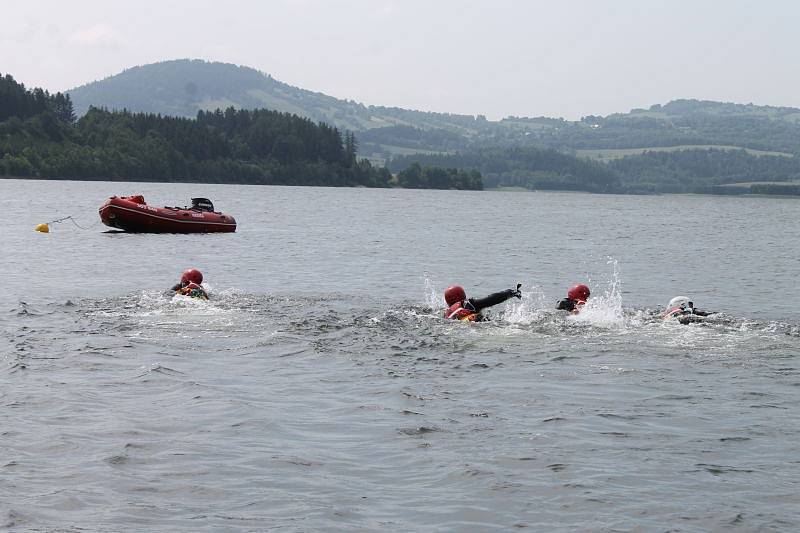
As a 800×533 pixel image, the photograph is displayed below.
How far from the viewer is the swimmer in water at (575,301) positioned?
1019 inches

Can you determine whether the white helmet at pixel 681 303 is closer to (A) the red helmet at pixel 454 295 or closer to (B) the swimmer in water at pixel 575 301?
(B) the swimmer in water at pixel 575 301

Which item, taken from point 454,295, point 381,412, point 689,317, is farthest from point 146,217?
point 381,412

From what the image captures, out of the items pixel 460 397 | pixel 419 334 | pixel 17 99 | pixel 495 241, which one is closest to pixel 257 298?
pixel 419 334

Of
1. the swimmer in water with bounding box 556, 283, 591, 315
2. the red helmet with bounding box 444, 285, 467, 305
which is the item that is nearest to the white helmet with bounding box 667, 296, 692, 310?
the swimmer in water with bounding box 556, 283, 591, 315

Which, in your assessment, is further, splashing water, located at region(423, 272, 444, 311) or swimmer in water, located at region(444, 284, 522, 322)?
splashing water, located at region(423, 272, 444, 311)

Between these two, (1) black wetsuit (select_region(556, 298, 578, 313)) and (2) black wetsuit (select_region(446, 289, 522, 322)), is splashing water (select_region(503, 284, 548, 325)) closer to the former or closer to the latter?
(1) black wetsuit (select_region(556, 298, 578, 313))

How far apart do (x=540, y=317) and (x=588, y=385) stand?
7.58 m

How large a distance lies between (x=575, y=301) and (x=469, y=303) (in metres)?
3.34

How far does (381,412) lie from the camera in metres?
15.9

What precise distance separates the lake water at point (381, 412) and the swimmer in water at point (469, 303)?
1.53 feet

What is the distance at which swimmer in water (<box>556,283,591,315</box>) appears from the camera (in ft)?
84.9

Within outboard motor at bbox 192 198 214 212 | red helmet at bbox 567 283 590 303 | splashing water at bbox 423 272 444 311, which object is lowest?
splashing water at bbox 423 272 444 311

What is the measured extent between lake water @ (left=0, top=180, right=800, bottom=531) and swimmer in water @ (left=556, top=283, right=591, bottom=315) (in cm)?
40

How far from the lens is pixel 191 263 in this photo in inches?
1724
